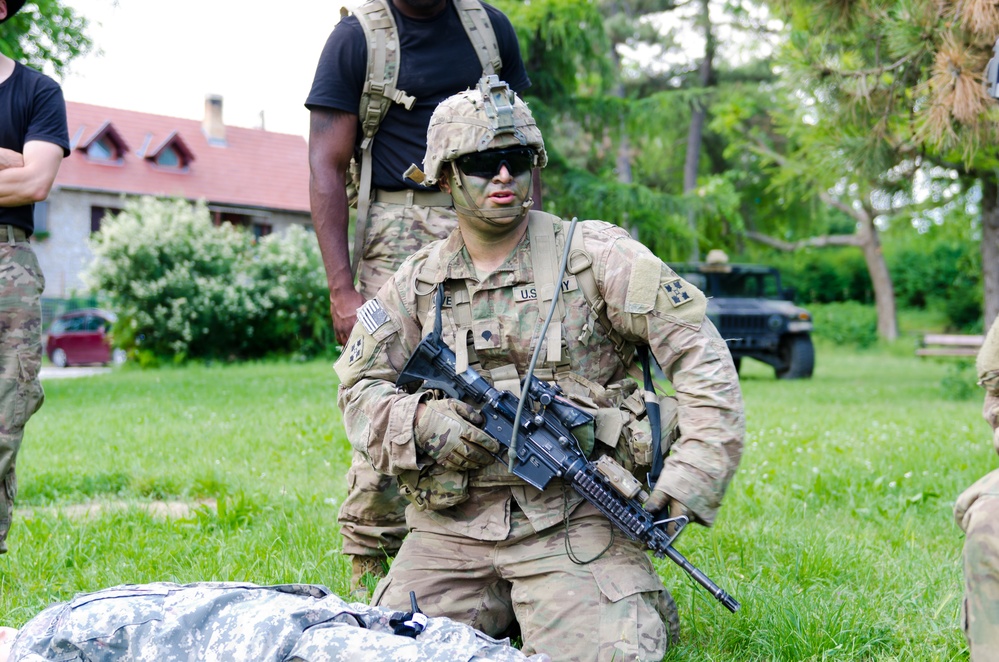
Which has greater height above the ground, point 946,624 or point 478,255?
point 478,255

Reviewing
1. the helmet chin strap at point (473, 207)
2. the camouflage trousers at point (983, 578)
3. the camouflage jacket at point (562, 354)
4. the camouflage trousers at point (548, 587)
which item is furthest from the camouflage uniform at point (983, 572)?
the helmet chin strap at point (473, 207)

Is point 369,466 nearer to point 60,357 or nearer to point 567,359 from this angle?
point 567,359

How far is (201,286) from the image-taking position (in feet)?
62.4

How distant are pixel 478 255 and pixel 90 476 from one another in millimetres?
3621

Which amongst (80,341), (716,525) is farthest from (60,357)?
(716,525)

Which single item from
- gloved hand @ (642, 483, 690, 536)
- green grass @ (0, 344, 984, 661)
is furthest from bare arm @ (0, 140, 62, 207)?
gloved hand @ (642, 483, 690, 536)

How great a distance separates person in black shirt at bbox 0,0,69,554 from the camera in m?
3.60

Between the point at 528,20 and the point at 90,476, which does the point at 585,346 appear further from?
the point at 528,20

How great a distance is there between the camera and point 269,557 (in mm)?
3836

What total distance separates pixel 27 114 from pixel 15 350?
0.86 m

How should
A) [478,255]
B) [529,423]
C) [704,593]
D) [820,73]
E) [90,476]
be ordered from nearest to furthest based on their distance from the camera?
[529,423], [478,255], [704,593], [90,476], [820,73]

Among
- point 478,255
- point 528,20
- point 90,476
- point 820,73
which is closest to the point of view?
point 478,255

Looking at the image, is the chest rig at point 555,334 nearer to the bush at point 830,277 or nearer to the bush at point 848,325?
the bush at point 848,325

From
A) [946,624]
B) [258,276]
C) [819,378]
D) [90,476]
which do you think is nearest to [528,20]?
[819,378]
